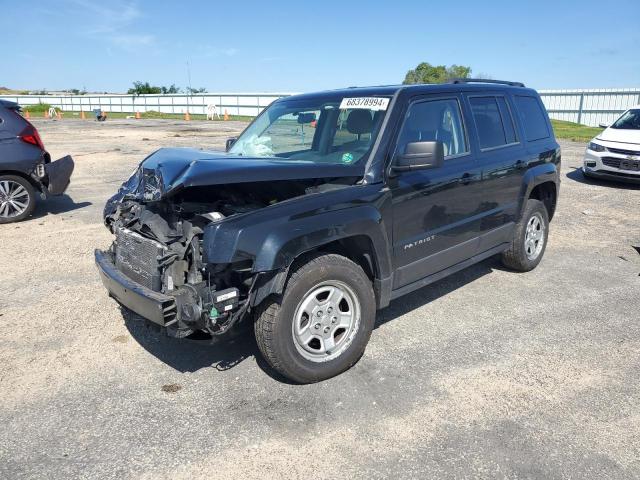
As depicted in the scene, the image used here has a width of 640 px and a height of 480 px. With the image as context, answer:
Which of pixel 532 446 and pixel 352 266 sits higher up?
pixel 352 266

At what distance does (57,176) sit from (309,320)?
21.1 ft

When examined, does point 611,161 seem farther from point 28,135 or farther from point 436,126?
point 28,135

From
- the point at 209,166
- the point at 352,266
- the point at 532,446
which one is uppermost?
the point at 209,166

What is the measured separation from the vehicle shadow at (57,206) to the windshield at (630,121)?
451 inches

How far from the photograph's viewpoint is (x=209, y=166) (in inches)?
129

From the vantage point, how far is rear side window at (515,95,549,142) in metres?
5.42

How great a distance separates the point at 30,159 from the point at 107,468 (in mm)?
6770

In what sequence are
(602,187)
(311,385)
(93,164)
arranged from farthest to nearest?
(93,164) → (602,187) → (311,385)

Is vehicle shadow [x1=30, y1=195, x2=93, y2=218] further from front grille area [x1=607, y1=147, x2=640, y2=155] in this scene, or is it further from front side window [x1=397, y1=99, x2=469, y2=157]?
front grille area [x1=607, y1=147, x2=640, y2=155]

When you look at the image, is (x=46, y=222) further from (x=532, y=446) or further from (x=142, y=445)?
(x=532, y=446)

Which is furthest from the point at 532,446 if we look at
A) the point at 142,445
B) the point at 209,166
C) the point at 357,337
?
the point at 209,166

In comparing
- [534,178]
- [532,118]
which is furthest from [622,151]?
[534,178]

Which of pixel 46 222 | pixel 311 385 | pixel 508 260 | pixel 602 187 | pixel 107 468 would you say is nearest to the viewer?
pixel 107 468

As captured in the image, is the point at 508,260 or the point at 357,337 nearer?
the point at 357,337
